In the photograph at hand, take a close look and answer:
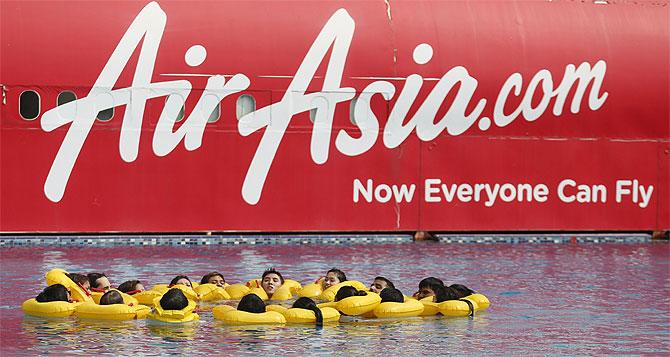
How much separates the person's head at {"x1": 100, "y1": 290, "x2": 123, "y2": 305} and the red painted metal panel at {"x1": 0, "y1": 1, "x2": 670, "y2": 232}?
28.6 ft

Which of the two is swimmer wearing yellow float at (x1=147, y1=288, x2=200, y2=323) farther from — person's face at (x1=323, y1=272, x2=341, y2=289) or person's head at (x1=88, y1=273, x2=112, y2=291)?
person's face at (x1=323, y1=272, x2=341, y2=289)

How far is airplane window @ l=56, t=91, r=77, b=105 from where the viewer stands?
73.8ft

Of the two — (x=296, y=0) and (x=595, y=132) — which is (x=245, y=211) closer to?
(x=296, y=0)

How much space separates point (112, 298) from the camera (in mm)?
13945

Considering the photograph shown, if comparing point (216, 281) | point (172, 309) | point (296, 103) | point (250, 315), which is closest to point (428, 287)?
point (250, 315)

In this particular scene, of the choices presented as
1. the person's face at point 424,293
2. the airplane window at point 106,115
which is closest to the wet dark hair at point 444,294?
the person's face at point 424,293

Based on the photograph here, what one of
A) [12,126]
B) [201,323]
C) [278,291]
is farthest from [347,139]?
[201,323]

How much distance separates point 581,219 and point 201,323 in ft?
39.6

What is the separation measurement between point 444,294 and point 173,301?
2742mm

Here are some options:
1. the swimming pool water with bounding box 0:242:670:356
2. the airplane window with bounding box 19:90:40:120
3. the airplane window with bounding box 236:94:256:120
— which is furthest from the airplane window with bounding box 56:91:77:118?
the airplane window with bounding box 236:94:256:120

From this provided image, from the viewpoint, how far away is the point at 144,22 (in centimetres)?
2277

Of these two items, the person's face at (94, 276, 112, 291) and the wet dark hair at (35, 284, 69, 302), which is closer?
the wet dark hair at (35, 284, 69, 302)

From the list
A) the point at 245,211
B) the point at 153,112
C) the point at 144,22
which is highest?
the point at 144,22

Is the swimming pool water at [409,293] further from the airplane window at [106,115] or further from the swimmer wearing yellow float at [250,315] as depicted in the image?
the airplane window at [106,115]
